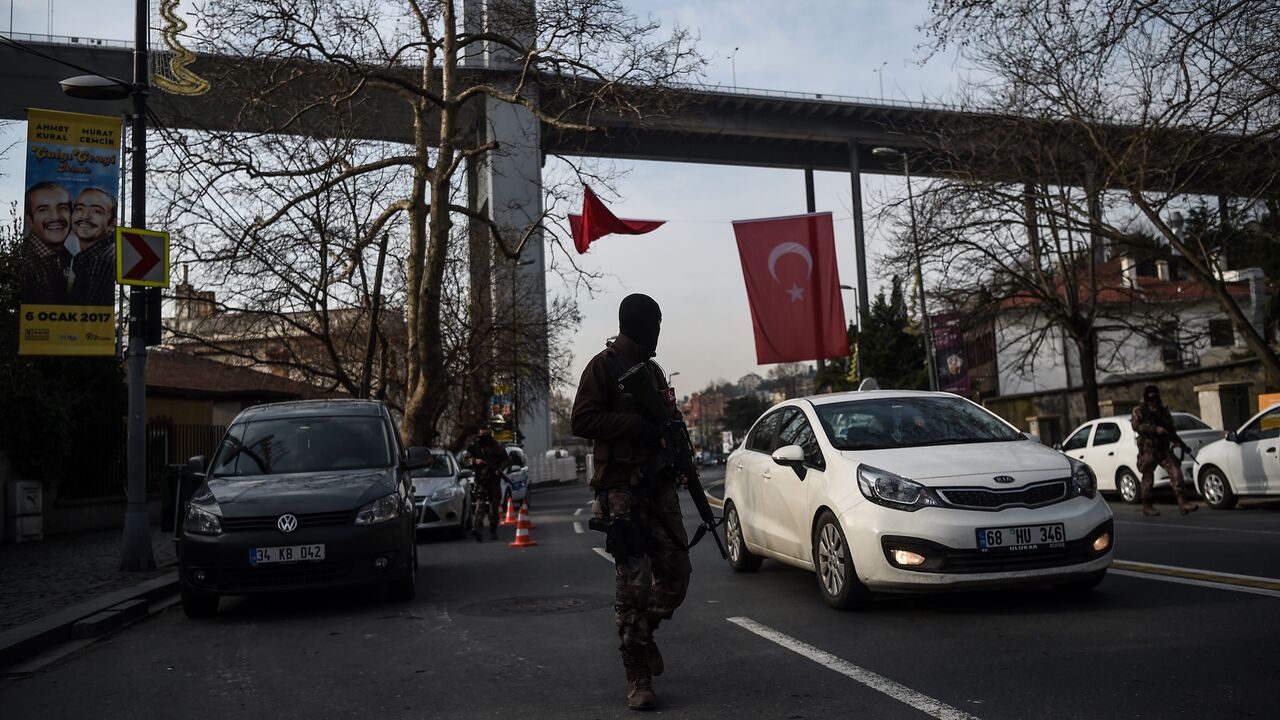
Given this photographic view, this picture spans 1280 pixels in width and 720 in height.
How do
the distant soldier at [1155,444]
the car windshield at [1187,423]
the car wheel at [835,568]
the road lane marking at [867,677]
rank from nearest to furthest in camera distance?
the road lane marking at [867,677]
the car wheel at [835,568]
the distant soldier at [1155,444]
the car windshield at [1187,423]

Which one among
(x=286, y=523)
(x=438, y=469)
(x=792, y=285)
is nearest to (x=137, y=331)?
(x=286, y=523)

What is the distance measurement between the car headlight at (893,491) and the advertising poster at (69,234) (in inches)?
376

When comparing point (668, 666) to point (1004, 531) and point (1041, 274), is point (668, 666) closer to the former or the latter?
point (1004, 531)

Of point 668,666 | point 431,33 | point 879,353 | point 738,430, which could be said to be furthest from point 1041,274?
point 738,430

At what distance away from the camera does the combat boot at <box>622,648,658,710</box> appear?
5031mm

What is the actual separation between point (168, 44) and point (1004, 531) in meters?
17.2

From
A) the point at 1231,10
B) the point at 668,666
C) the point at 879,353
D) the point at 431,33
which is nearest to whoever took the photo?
the point at 668,666

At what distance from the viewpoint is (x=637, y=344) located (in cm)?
545

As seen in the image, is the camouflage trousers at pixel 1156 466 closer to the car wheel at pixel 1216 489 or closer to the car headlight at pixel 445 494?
the car wheel at pixel 1216 489

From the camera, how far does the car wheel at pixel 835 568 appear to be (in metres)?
7.38

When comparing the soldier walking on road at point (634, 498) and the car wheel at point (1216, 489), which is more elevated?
the soldier walking on road at point (634, 498)

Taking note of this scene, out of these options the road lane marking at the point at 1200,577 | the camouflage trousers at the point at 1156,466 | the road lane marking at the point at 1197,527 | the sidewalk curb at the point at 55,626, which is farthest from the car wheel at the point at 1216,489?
the sidewalk curb at the point at 55,626

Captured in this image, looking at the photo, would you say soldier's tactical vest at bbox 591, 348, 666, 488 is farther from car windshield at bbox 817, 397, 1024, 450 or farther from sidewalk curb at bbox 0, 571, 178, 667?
sidewalk curb at bbox 0, 571, 178, 667

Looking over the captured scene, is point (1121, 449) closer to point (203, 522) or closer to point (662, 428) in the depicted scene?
point (203, 522)
